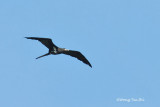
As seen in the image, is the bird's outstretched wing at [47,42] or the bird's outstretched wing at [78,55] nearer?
the bird's outstretched wing at [47,42]

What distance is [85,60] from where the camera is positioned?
47531 millimetres

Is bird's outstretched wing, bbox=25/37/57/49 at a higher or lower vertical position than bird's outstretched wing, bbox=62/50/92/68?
lower

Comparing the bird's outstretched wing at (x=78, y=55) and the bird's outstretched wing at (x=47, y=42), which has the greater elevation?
the bird's outstretched wing at (x=78, y=55)

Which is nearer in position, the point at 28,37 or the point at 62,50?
the point at 28,37

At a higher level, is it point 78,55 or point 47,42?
point 78,55

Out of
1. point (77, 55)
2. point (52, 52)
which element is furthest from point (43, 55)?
point (77, 55)

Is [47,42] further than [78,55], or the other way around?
[78,55]

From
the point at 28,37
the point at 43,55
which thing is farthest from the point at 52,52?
the point at 28,37

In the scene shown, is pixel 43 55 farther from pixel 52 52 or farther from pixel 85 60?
pixel 85 60

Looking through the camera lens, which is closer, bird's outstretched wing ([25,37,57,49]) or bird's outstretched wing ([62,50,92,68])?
bird's outstretched wing ([25,37,57,49])

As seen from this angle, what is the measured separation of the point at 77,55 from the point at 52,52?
11.1 ft

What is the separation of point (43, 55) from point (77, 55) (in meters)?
4.32

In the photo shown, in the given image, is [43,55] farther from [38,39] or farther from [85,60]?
[85,60]

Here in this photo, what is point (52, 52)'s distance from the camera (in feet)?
149
